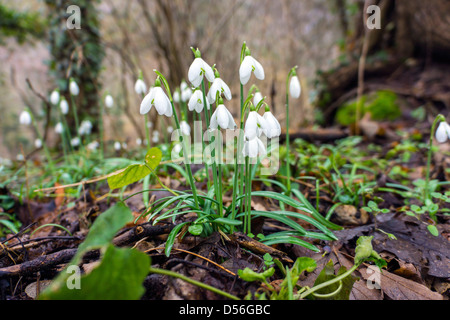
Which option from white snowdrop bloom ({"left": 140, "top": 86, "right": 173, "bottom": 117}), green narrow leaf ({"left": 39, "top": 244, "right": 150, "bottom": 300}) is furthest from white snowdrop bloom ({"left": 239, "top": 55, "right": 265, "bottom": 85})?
green narrow leaf ({"left": 39, "top": 244, "right": 150, "bottom": 300})

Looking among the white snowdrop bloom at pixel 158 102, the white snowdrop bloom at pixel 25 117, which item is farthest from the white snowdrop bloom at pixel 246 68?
the white snowdrop bloom at pixel 25 117

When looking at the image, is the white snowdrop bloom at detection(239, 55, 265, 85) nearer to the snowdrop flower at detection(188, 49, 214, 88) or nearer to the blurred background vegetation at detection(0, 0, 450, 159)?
the snowdrop flower at detection(188, 49, 214, 88)

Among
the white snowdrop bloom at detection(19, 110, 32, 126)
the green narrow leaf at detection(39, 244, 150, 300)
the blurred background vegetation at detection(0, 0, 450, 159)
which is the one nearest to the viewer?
→ the green narrow leaf at detection(39, 244, 150, 300)

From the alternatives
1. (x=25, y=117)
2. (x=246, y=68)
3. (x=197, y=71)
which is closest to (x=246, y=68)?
(x=246, y=68)

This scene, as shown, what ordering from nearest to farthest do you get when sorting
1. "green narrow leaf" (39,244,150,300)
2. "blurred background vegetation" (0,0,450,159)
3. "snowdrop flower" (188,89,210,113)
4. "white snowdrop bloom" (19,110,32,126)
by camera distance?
"green narrow leaf" (39,244,150,300) < "snowdrop flower" (188,89,210,113) < "white snowdrop bloom" (19,110,32,126) < "blurred background vegetation" (0,0,450,159)

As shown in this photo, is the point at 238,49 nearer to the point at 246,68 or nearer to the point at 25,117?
the point at 25,117

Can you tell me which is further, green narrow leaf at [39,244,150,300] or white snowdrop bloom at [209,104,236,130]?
white snowdrop bloom at [209,104,236,130]

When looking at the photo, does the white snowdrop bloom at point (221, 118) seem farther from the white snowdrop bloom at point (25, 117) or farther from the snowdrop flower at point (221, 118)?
the white snowdrop bloom at point (25, 117)
